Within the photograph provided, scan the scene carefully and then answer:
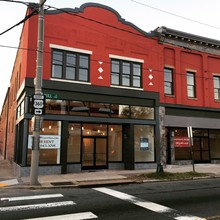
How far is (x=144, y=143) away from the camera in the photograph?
19.7 m

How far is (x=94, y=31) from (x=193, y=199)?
13060mm

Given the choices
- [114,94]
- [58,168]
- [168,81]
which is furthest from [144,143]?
[58,168]

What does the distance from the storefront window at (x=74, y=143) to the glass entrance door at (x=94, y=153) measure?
46 centimetres

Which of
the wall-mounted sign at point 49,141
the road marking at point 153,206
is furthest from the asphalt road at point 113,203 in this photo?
the wall-mounted sign at point 49,141

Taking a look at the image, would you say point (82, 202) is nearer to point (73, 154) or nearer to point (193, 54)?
point (73, 154)

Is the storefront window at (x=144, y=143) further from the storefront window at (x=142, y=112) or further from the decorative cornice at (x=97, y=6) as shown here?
the decorative cornice at (x=97, y=6)

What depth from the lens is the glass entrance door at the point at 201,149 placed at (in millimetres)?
22541

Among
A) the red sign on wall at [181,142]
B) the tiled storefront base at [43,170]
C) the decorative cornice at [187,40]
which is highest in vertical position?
the decorative cornice at [187,40]

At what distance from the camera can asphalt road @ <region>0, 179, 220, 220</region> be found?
7359 millimetres

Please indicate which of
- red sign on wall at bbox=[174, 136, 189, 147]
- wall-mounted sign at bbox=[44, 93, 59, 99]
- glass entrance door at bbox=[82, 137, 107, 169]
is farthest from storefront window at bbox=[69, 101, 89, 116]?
red sign on wall at bbox=[174, 136, 189, 147]

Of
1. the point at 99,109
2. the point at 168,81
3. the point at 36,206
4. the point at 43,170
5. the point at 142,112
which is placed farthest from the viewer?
the point at 168,81

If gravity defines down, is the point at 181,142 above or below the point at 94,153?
above

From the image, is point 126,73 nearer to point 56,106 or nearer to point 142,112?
point 142,112

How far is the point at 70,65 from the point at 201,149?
12572mm
